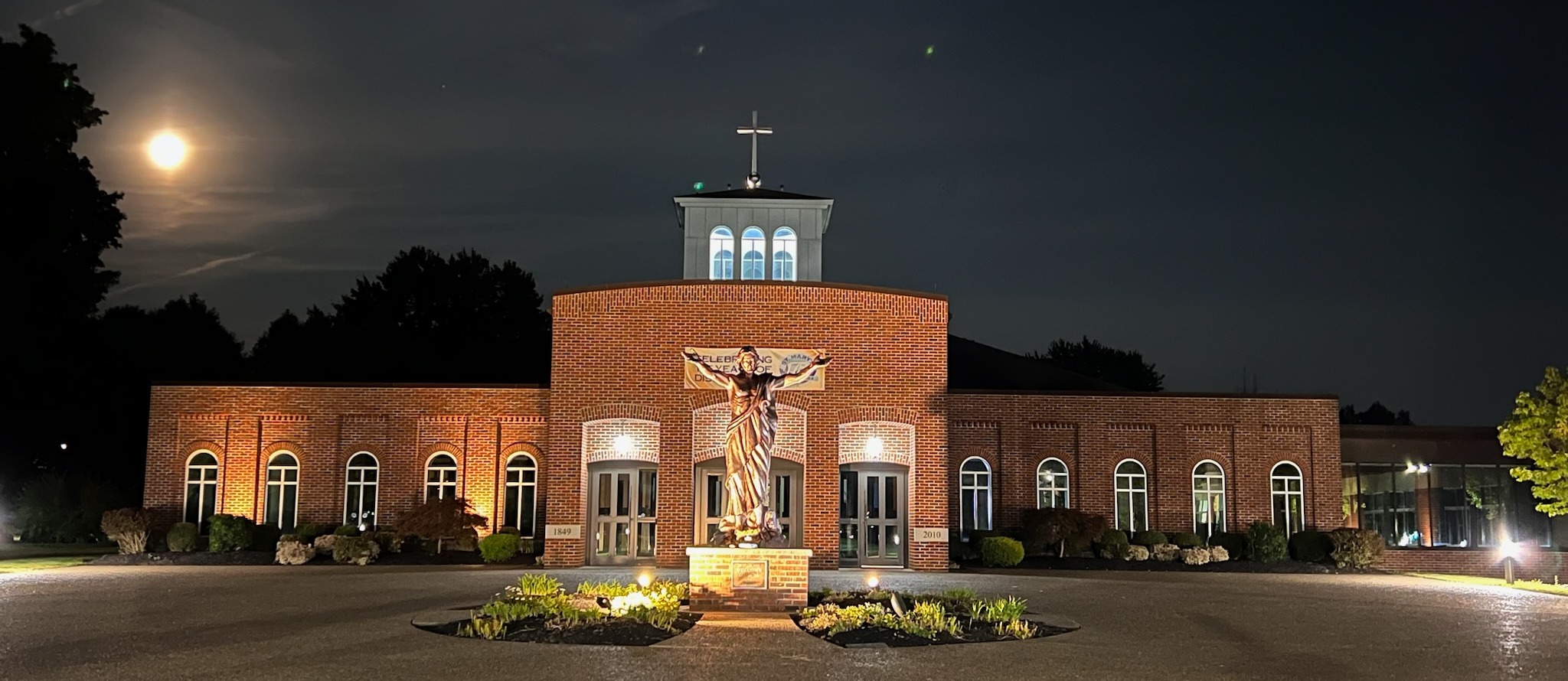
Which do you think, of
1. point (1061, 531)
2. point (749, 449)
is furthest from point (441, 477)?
point (749, 449)

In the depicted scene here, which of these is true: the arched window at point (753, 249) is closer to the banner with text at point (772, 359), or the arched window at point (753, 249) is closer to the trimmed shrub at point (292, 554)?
the banner with text at point (772, 359)

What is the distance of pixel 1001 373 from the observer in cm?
3703

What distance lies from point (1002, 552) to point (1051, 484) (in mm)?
3638

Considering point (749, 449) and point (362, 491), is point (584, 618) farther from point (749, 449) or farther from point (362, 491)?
point (362, 491)

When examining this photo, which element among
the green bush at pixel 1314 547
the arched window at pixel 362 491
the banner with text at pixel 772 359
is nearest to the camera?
the banner with text at pixel 772 359

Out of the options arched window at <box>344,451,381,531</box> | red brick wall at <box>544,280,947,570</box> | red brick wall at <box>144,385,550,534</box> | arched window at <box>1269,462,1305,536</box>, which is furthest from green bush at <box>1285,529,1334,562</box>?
arched window at <box>344,451,381,531</box>

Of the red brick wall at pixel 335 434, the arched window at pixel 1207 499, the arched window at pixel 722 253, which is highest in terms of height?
the arched window at pixel 722 253

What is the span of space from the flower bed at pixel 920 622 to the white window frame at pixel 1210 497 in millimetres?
15399

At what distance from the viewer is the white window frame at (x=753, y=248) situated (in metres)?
29.8

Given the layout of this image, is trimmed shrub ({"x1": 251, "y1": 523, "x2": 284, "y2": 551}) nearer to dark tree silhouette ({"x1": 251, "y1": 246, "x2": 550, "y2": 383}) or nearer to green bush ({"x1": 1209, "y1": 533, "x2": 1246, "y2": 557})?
green bush ({"x1": 1209, "y1": 533, "x2": 1246, "y2": 557})

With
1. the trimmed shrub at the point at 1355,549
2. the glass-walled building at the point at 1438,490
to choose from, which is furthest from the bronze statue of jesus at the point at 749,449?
the glass-walled building at the point at 1438,490

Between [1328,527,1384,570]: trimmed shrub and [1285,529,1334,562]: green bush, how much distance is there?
1.03 feet

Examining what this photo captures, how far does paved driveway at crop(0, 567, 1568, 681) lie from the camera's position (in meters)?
10.7

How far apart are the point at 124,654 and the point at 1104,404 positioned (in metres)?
22.2
